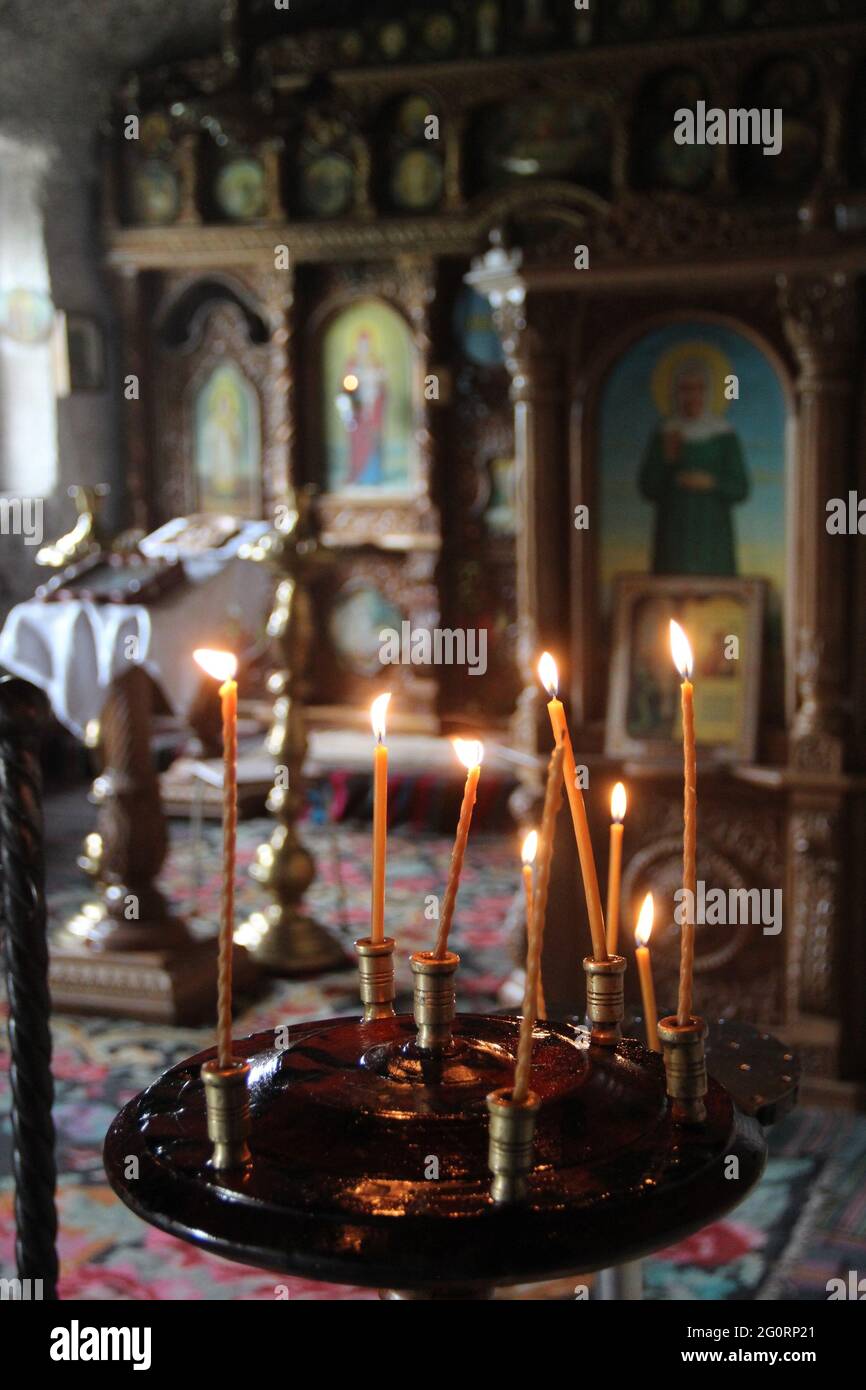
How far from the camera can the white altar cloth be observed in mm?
4461

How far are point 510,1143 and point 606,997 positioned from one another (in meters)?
0.36

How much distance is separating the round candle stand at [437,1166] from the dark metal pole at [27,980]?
0.29 meters

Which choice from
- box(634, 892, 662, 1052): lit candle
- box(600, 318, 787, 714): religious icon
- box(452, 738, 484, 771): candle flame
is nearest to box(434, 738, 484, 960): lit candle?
box(452, 738, 484, 771): candle flame

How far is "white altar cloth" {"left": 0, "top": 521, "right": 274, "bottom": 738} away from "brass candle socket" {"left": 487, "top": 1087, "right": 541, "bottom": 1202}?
11.0ft

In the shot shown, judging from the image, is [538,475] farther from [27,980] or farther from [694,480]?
[27,980]

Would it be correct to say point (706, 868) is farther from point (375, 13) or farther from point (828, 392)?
point (375, 13)

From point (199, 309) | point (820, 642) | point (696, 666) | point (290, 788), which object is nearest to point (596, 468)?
point (696, 666)

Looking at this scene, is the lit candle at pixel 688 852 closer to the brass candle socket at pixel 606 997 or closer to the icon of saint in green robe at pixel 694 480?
the brass candle socket at pixel 606 997

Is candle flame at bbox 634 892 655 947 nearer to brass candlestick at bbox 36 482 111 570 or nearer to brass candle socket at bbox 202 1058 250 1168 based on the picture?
brass candle socket at bbox 202 1058 250 1168

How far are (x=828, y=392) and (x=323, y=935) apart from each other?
2.54 meters

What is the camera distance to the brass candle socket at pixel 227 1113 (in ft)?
3.72

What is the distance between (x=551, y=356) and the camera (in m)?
4.08

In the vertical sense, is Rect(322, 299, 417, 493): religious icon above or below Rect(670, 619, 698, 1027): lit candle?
above
